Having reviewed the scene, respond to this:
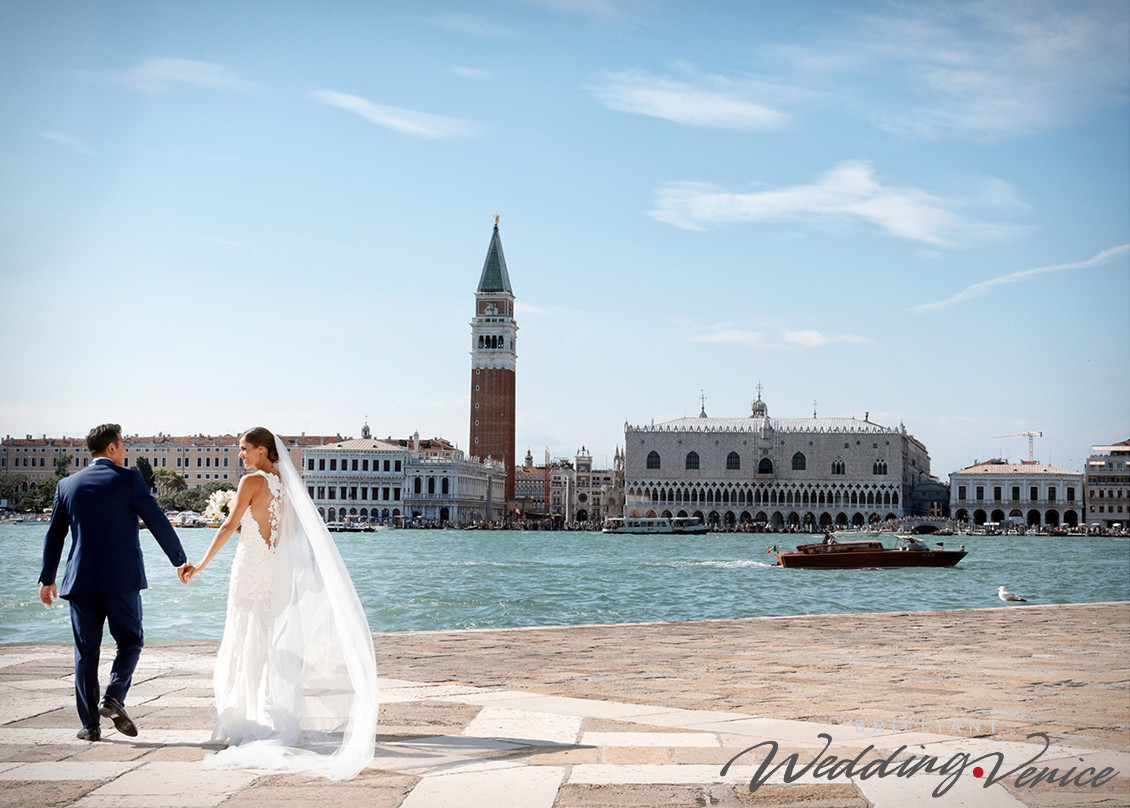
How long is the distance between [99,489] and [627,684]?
309 centimetres

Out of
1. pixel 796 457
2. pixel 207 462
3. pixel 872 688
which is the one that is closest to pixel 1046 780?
pixel 872 688

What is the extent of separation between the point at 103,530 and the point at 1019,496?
103 m

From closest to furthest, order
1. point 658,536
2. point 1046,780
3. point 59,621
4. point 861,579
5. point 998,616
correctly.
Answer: point 1046,780
point 998,616
point 59,621
point 861,579
point 658,536

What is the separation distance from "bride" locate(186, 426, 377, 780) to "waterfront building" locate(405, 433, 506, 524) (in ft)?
319

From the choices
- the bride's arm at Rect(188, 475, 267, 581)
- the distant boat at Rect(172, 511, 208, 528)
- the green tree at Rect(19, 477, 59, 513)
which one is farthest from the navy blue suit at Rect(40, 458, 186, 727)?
the green tree at Rect(19, 477, 59, 513)

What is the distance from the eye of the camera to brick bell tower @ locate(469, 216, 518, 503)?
105312 millimetres

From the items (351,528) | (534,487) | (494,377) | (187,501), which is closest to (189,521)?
(187,501)

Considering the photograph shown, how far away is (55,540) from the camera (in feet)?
16.9

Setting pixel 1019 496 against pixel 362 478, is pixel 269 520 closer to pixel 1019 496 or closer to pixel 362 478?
pixel 362 478

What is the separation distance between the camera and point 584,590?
2719 cm

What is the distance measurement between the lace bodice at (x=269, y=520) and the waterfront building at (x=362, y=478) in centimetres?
9955

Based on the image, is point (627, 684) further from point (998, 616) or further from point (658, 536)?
point (658, 536)

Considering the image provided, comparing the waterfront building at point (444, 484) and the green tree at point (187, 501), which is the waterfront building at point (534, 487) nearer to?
the waterfront building at point (444, 484)

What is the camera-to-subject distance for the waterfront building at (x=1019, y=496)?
9975cm
